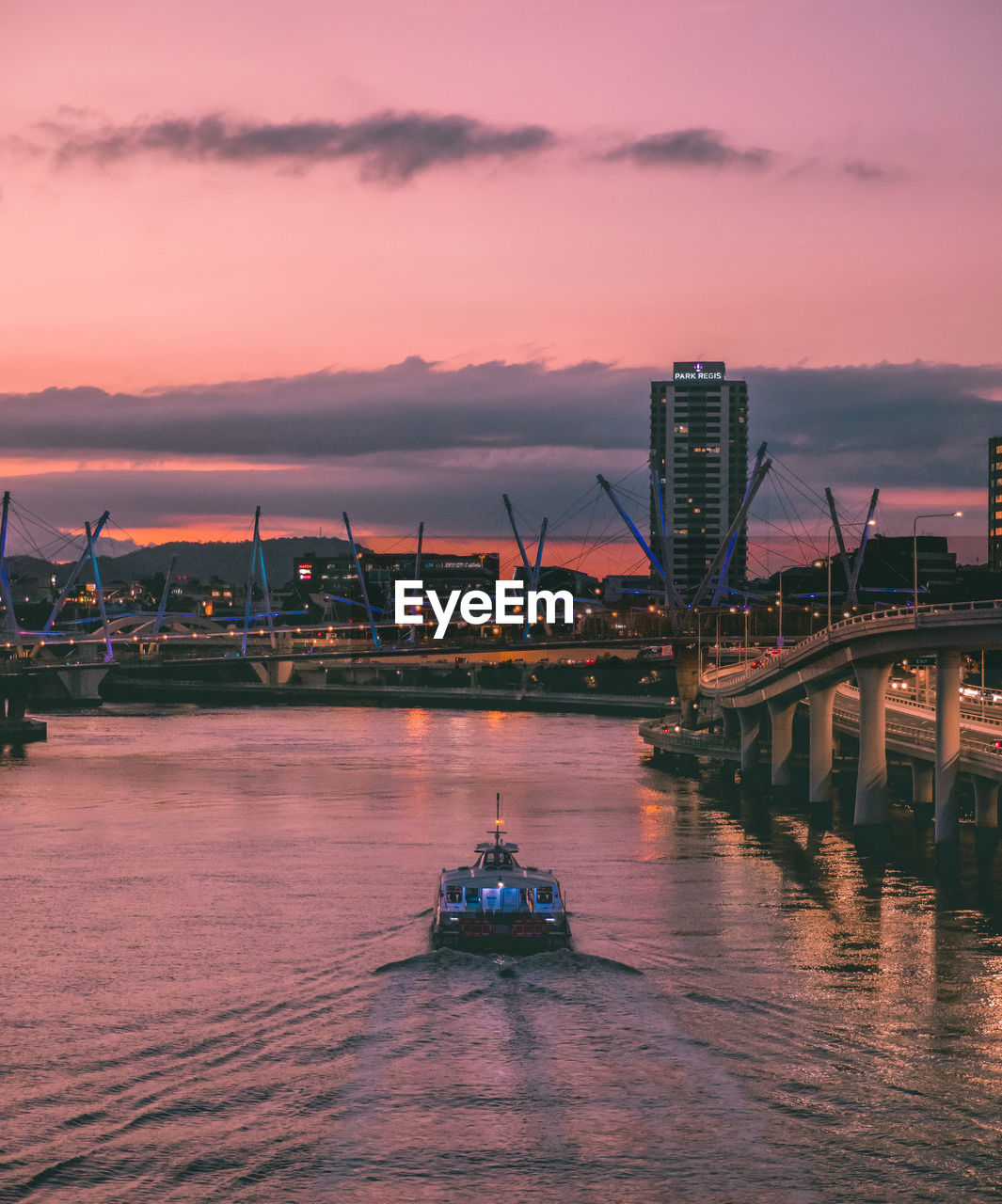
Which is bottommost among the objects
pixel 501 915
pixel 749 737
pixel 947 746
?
pixel 501 915

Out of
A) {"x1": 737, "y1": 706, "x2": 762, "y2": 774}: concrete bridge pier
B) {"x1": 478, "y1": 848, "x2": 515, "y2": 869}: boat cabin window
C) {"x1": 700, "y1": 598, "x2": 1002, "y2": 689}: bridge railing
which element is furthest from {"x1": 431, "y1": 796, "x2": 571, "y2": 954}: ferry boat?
{"x1": 737, "y1": 706, "x2": 762, "y2": 774}: concrete bridge pier

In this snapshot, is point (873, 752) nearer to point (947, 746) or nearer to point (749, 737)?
point (947, 746)

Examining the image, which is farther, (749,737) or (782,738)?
(749,737)

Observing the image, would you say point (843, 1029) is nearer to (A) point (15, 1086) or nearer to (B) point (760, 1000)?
(B) point (760, 1000)

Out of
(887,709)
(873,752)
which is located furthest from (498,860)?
(887,709)

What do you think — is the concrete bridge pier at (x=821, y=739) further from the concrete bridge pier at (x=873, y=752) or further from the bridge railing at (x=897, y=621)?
the concrete bridge pier at (x=873, y=752)
